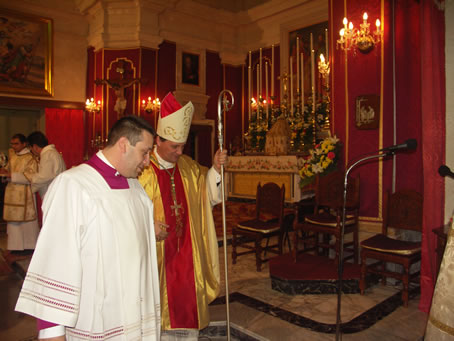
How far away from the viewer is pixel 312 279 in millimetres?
3883

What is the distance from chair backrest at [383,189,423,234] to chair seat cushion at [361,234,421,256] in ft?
0.98

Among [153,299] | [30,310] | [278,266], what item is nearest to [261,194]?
[278,266]

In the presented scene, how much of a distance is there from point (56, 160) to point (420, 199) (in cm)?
472

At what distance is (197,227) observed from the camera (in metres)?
2.83

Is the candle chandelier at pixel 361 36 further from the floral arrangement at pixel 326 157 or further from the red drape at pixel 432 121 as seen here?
the red drape at pixel 432 121

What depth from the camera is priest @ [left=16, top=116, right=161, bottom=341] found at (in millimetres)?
1370

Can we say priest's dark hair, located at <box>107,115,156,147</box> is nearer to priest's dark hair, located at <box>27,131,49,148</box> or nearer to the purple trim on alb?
the purple trim on alb

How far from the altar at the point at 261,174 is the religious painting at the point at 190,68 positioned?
12.0 feet

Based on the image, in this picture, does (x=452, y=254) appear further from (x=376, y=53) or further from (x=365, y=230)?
(x=376, y=53)

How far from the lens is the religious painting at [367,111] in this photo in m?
4.80

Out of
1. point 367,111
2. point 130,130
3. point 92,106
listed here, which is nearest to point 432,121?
point 367,111

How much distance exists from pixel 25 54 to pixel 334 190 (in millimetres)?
9843

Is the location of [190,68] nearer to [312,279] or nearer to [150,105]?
[150,105]

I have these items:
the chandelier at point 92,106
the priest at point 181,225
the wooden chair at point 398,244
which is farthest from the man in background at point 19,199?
the chandelier at point 92,106
